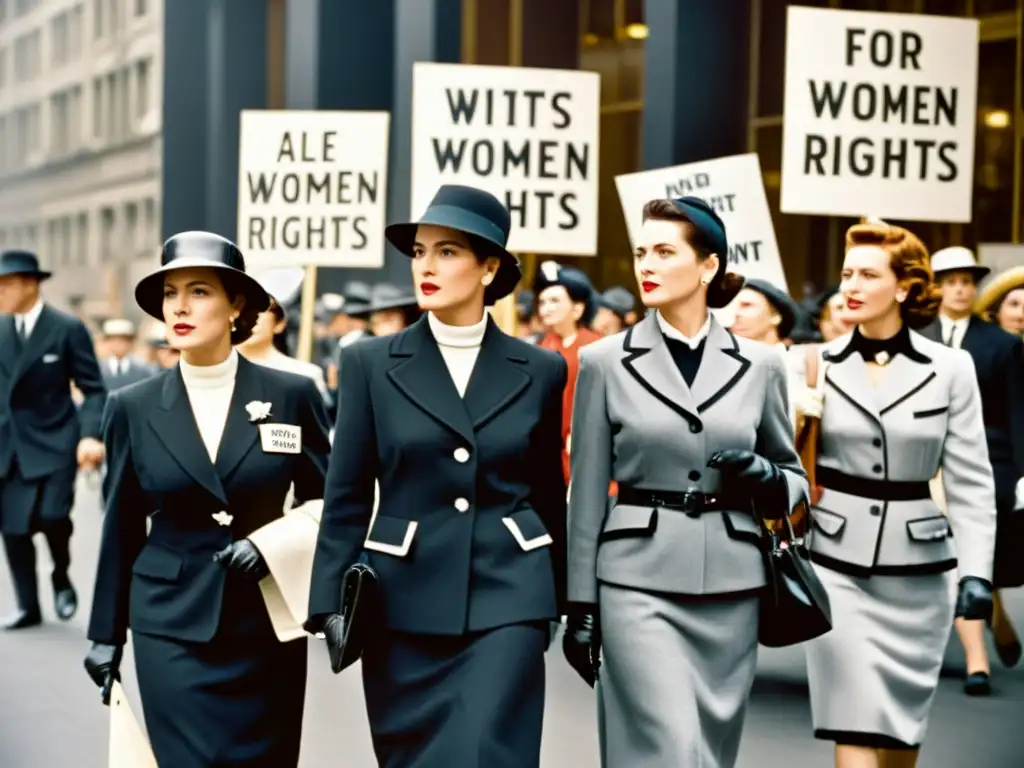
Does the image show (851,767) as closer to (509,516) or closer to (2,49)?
(509,516)

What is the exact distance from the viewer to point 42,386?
11.5 metres

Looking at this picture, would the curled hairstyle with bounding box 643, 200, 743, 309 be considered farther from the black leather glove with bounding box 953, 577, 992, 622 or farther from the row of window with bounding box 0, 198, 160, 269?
the row of window with bounding box 0, 198, 160, 269

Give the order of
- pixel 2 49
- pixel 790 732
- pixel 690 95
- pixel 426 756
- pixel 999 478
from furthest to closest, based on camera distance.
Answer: pixel 2 49
pixel 690 95
pixel 999 478
pixel 790 732
pixel 426 756

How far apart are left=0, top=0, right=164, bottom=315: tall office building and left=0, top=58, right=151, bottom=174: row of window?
0.04 m

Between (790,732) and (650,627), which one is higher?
(650,627)

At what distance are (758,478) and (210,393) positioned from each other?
1593mm

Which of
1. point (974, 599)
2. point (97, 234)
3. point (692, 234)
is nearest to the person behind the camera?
point (692, 234)

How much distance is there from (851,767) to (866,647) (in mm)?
382

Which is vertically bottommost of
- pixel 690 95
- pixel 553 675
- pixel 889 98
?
pixel 553 675

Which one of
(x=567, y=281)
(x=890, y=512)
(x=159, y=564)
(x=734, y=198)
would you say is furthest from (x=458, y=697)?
(x=567, y=281)

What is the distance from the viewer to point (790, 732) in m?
8.42

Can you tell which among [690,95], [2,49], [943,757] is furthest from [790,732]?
[2,49]

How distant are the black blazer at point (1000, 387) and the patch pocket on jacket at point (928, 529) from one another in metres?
3.42

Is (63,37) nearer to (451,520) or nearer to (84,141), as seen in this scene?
(84,141)
